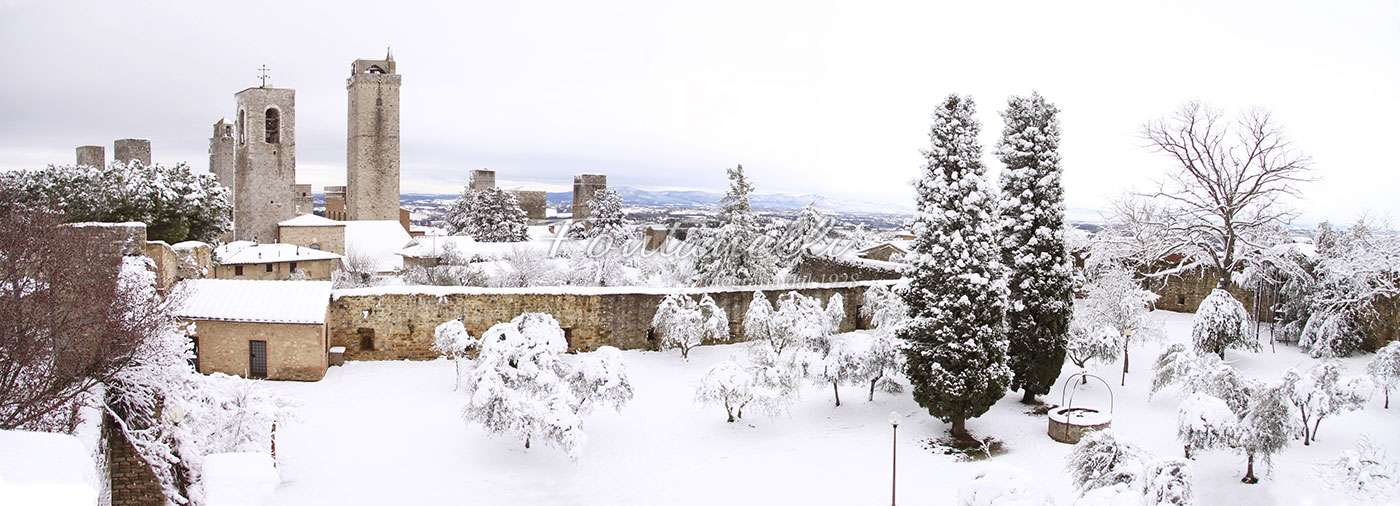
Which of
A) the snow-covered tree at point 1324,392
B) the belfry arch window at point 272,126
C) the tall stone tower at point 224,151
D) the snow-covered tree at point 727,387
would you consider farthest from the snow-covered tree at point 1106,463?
the tall stone tower at point 224,151

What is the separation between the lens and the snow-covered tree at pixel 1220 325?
52.6ft

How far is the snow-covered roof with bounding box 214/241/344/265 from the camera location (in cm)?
2838

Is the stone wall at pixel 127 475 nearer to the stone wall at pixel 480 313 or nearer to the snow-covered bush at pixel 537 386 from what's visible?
the snow-covered bush at pixel 537 386

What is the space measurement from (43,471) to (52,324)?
3.43 m

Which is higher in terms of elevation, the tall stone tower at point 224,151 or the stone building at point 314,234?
the tall stone tower at point 224,151

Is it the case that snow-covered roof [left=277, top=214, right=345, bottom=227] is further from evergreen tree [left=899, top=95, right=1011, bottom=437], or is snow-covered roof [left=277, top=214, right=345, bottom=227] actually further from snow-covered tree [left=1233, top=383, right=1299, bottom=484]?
snow-covered tree [left=1233, top=383, right=1299, bottom=484]

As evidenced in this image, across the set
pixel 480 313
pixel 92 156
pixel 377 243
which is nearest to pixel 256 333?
pixel 480 313

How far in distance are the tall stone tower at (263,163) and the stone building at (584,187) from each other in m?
29.2

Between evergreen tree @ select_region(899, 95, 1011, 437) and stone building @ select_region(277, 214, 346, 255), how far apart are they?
31.4 metres

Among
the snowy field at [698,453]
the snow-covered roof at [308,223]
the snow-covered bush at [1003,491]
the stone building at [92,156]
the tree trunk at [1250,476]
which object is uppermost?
the stone building at [92,156]

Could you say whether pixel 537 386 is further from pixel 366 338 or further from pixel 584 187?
pixel 584 187

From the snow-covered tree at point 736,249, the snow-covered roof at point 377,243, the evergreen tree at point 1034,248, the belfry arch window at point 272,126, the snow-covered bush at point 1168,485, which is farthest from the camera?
the belfry arch window at point 272,126

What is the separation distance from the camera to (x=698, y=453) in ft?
40.7

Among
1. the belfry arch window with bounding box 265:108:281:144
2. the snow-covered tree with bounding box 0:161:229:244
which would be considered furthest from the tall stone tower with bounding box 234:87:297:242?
the snow-covered tree with bounding box 0:161:229:244
